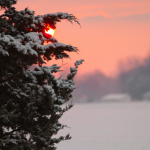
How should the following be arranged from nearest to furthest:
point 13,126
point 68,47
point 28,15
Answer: point 68,47, point 28,15, point 13,126

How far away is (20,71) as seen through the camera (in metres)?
6.80

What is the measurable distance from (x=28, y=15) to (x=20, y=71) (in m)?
1.55

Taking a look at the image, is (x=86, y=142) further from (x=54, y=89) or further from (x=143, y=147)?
(x=54, y=89)

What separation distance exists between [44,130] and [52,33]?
104 inches

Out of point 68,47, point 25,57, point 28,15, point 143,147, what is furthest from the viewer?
point 143,147

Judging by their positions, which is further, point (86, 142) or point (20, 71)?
point (86, 142)

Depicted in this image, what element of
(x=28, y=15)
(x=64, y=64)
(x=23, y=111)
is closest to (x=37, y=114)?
(x=23, y=111)

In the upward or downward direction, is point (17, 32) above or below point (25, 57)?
above

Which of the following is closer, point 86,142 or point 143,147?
point 143,147

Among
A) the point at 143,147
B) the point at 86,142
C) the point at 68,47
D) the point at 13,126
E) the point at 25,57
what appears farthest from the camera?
the point at 86,142

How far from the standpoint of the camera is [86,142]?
2227 cm

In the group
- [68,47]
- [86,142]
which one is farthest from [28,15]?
[86,142]

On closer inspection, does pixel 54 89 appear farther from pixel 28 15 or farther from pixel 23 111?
pixel 28 15

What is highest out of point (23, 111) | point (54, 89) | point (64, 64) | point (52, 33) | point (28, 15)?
point (28, 15)
